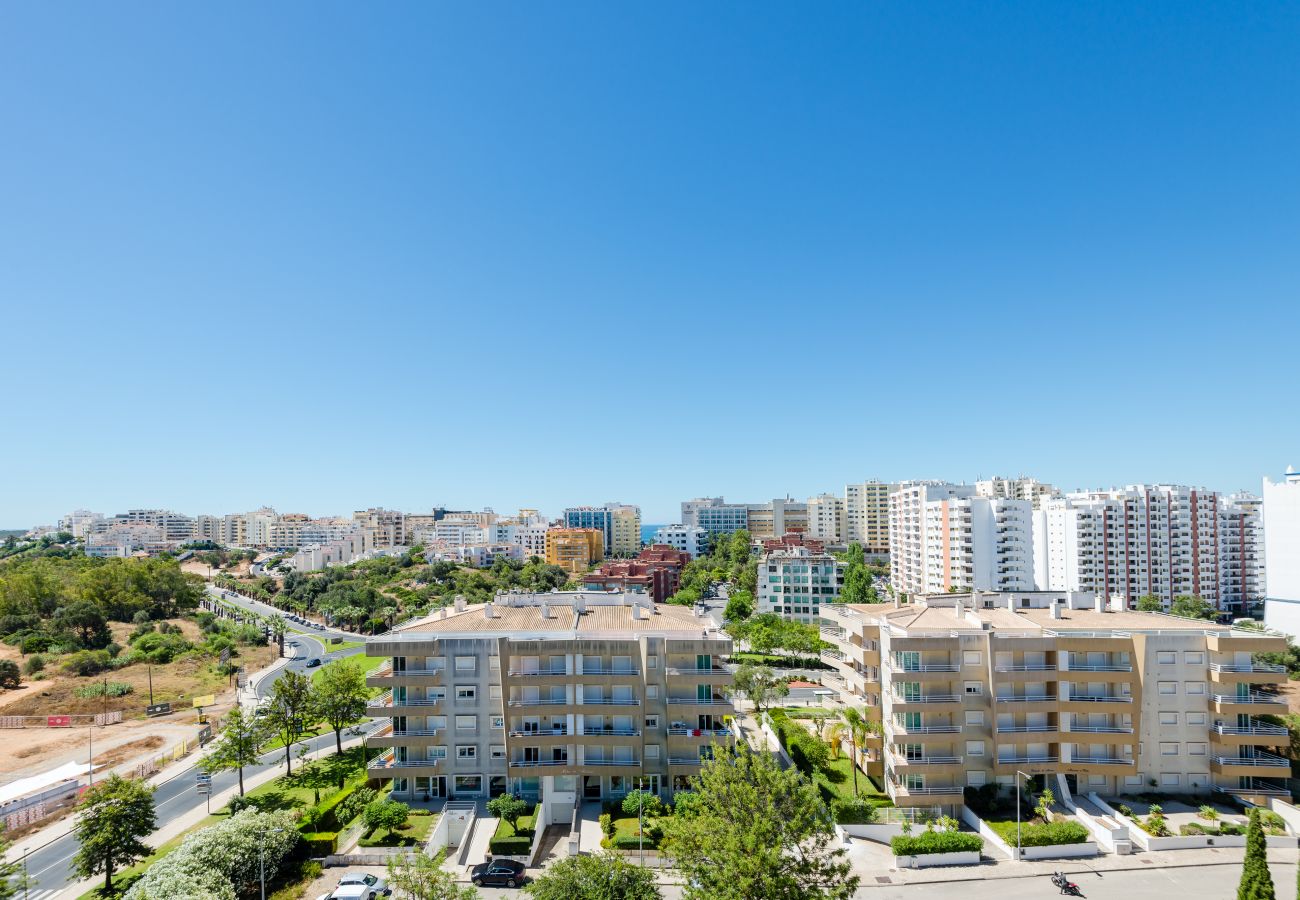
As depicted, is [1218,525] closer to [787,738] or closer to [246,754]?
[787,738]

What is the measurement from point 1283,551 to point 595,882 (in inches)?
4361

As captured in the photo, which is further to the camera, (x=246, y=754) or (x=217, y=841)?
(x=246, y=754)

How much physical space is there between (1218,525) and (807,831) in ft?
405

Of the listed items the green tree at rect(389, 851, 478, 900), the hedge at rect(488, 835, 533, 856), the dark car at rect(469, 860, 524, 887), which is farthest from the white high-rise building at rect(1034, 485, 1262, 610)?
the green tree at rect(389, 851, 478, 900)

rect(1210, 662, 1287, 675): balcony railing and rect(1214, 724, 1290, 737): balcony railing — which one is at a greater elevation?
rect(1210, 662, 1287, 675): balcony railing

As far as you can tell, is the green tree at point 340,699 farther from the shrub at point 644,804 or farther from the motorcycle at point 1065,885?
the motorcycle at point 1065,885

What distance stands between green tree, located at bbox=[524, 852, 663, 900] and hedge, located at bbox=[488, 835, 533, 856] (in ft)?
34.5

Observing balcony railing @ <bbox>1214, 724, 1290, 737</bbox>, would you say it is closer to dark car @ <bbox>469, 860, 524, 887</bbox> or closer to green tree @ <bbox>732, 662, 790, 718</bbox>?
green tree @ <bbox>732, 662, 790, 718</bbox>

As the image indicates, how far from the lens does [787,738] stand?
164 ft

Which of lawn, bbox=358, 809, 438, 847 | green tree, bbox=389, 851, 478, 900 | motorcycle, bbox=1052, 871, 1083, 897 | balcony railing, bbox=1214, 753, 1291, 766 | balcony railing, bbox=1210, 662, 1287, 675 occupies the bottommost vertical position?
motorcycle, bbox=1052, 871, 1083, 897

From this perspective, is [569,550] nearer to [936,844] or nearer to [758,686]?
[758,686]

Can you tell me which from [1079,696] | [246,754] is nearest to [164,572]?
[246,754]

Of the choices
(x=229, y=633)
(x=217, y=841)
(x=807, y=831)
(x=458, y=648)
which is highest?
(x=458, y=648)

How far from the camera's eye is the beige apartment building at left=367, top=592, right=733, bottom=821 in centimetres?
4184
